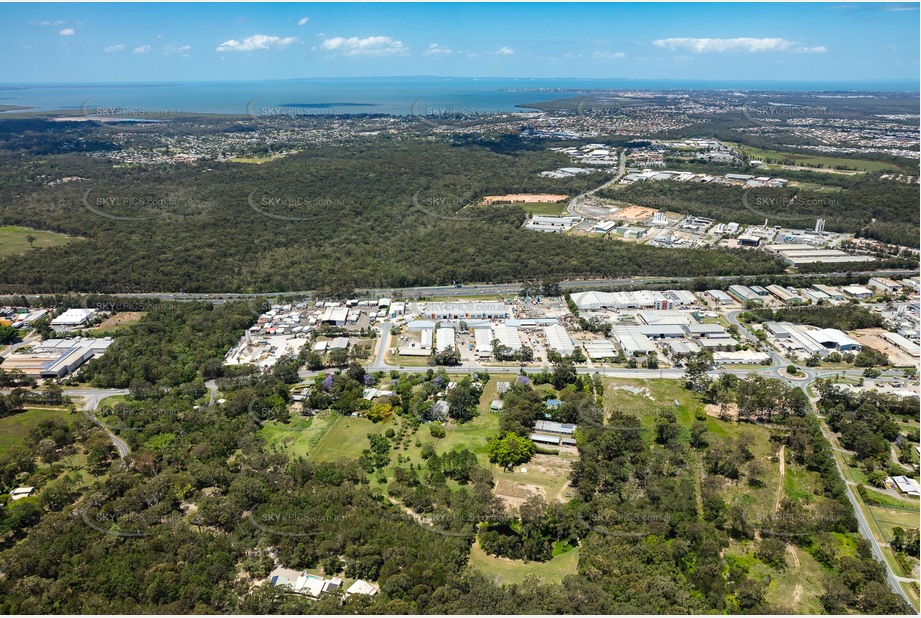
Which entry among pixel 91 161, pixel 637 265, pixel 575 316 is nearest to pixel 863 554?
pixel 575 316

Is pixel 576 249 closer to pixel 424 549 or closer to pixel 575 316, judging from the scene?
pixel 575 316

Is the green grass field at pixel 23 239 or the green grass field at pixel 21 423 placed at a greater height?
the green grass field at pixel 23 239

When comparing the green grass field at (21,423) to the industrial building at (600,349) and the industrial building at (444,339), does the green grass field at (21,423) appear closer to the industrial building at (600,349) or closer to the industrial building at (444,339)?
the industrial building at (444,339)

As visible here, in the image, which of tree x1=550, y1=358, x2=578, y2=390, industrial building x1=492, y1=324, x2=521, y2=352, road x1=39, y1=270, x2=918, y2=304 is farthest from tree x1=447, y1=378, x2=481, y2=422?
road x1=39, y1=270, x2=918, y2=304

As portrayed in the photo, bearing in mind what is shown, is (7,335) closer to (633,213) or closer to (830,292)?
(633,213)

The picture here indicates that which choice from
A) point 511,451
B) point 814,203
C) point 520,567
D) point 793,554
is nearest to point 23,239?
point 511,451

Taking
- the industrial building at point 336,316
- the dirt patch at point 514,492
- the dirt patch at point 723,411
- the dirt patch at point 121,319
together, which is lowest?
the dirt patch at point 514,492

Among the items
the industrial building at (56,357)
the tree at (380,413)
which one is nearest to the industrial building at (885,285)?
the tree at (380,413)
